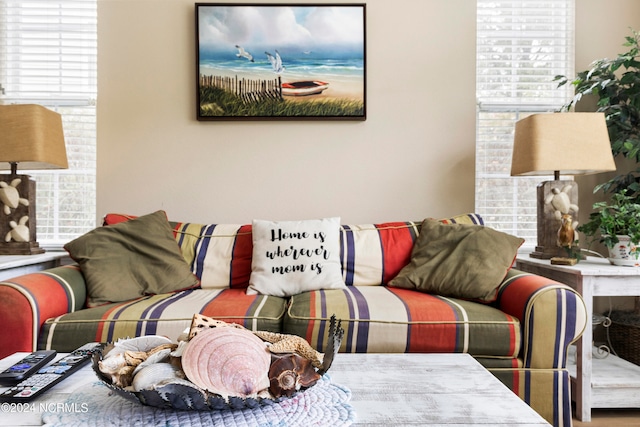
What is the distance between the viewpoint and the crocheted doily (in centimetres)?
78

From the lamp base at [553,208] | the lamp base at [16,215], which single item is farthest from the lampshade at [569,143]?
the lamp base at [16,215]

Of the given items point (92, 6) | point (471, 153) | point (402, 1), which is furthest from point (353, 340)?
point (92, 6)

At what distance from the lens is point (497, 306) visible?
73.1 inches

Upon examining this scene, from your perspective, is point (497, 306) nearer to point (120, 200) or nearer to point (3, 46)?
point (120, 200)

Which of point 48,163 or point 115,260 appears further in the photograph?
point 48,163

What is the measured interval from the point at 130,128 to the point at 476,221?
211 cm

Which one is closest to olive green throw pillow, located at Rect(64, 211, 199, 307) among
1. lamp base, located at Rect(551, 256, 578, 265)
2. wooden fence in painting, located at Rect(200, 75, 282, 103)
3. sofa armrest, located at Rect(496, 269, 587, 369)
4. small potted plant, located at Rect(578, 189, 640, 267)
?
wooden fence in painting, located at Rect(200, 75, 282, 103)

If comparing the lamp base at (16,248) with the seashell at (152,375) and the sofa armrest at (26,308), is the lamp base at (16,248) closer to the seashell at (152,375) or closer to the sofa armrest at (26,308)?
the sofa armrest at (26,308)

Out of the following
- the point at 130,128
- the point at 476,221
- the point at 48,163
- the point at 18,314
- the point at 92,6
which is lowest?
the point at 18,314

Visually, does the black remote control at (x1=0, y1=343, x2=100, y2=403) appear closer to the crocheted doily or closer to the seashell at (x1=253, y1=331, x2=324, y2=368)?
the crocheted doily

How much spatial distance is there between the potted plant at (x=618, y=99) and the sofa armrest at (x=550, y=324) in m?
1.21

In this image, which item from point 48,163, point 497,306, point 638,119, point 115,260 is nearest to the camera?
point 497,306

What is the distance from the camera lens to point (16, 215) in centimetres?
232

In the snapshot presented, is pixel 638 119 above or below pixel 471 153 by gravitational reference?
above
